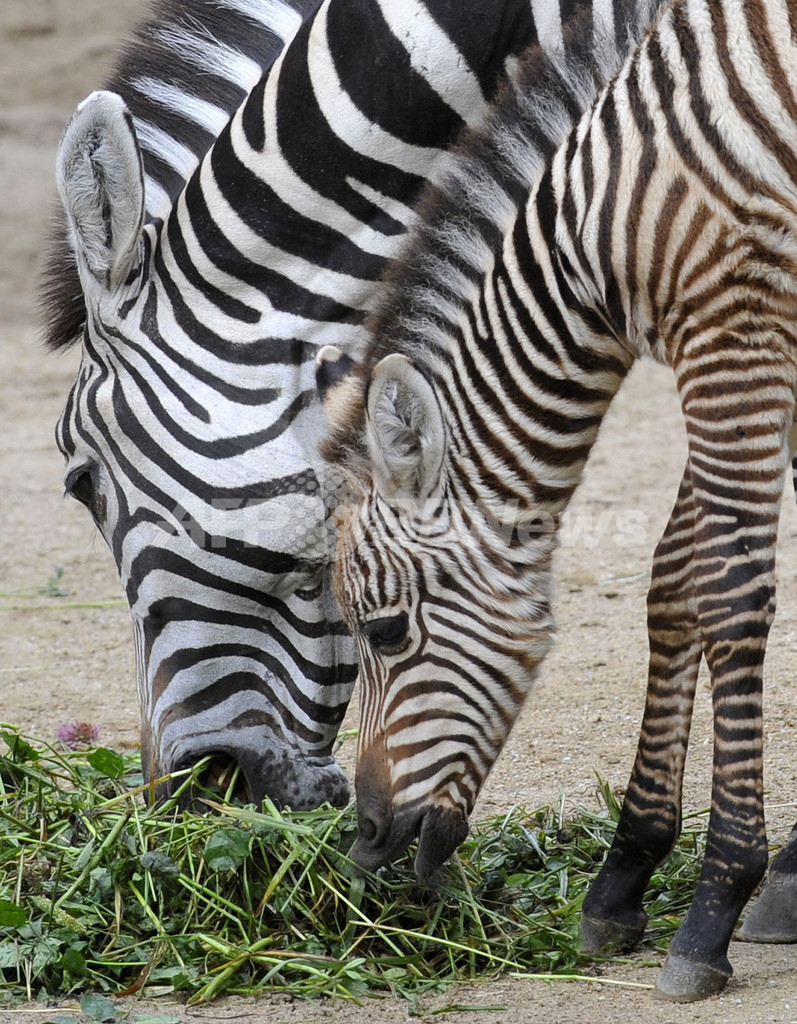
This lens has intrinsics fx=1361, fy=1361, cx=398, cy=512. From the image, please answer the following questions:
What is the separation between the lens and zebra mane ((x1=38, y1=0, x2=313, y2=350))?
569 centimetres

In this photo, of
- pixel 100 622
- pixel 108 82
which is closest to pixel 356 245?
pixel 108 82

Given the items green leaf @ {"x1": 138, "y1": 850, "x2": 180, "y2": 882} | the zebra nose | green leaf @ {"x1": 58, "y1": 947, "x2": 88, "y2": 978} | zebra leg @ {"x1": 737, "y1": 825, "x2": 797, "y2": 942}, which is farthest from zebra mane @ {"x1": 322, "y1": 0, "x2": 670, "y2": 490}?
zebra leg @ {"x1": 737, "y1": 825, "x2": 797, "y2": 942}

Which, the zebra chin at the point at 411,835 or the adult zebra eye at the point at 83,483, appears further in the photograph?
the adult zebra eye at the point at 83,483

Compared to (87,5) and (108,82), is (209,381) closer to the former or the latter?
(108,82)

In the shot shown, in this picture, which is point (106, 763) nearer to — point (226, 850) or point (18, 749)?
point (18, 749)

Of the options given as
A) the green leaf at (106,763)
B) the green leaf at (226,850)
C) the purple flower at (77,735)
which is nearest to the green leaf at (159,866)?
the green leaf at (226,850)

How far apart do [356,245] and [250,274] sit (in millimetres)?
430

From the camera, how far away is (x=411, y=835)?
4.33m

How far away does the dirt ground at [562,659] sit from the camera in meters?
4.04

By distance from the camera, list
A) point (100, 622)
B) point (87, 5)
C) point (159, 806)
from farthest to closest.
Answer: point (87, 5), point (100, 622), point (159, 806)

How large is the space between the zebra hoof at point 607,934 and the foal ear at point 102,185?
2.92m

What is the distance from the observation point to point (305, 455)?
4.98 meters

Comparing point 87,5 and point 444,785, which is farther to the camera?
point 87,5

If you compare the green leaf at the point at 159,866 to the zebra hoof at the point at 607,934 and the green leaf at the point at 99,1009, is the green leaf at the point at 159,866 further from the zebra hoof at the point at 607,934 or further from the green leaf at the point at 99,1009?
the zebra hoof at the point at 607,934
